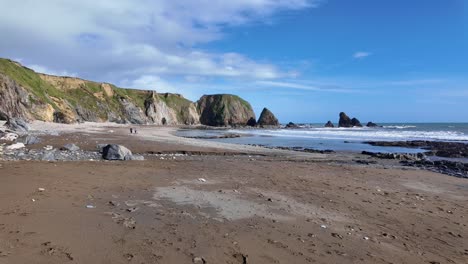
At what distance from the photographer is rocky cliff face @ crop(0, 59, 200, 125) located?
45.8 meters

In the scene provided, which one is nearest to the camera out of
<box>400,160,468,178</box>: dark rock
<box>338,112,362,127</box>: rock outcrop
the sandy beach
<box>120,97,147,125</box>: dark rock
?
the sandy beach

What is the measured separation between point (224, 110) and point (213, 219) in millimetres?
141312

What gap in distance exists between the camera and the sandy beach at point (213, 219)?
511 centimetres

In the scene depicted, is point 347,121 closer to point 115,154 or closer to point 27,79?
point 27,79

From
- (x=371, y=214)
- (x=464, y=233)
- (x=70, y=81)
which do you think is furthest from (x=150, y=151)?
(x=70, y=81)

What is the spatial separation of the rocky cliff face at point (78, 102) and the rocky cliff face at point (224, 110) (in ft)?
28.6

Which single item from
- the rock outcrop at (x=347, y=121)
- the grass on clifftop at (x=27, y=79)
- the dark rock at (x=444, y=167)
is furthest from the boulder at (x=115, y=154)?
the rock outcrop at (x=347, y=121)

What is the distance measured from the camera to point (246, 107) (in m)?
157

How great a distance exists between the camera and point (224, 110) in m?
148

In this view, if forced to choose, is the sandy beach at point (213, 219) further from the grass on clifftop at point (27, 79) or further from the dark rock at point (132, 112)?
the dark rock at point (132, 112)

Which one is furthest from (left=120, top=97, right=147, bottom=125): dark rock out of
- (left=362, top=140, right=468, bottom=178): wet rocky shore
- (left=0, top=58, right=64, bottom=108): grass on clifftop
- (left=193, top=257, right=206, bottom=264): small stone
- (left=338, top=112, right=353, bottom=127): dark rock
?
(left=193, top=257, right=206, bottom=264): small stone

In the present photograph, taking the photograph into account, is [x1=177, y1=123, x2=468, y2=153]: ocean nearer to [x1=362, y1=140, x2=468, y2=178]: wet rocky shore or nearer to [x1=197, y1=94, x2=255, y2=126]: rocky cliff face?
[x1=362, y1=140, x2=468, y2=178]: wet rocky shore

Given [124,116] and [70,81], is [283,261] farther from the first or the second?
[124,116]

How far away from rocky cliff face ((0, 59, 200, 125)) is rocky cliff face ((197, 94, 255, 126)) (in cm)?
872
